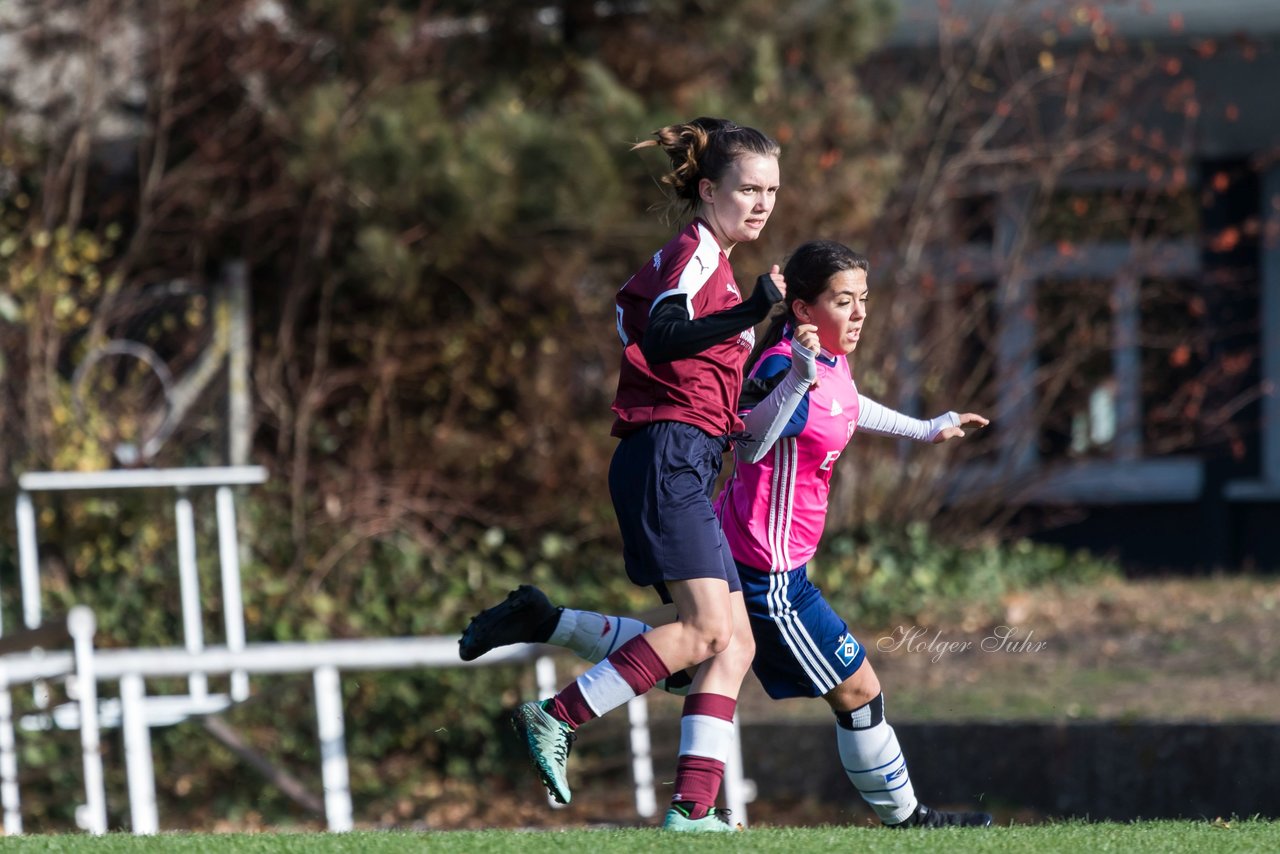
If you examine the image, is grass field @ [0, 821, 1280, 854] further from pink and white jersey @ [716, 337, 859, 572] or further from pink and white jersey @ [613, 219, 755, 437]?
pink and white jersey @ [613, 219, 755, 437]

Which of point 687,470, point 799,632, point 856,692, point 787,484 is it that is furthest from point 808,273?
point 856,692

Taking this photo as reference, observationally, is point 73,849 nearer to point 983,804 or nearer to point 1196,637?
point 983,804

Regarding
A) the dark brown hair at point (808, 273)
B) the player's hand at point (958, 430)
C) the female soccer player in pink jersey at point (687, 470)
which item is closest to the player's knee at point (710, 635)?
the female soccer player in pink jersey at point (687, 470)

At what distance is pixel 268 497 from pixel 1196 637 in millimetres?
5275

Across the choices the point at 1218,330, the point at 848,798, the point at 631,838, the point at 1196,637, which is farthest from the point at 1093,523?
the point at 631,838

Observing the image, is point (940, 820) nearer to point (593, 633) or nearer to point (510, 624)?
point (593, 633)

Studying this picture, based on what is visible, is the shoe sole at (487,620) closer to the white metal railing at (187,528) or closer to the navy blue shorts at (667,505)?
the navy blue shorts at (667,505)

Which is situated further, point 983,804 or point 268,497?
point 268,497

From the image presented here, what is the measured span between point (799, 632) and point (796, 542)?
243mm

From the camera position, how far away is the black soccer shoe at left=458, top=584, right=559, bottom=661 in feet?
15.2

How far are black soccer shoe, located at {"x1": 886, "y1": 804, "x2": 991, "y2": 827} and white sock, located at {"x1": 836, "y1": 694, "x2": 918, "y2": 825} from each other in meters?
0.10

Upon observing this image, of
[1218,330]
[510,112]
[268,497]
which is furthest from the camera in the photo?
[1218,330]

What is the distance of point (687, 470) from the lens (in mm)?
4406

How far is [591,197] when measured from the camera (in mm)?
9328
